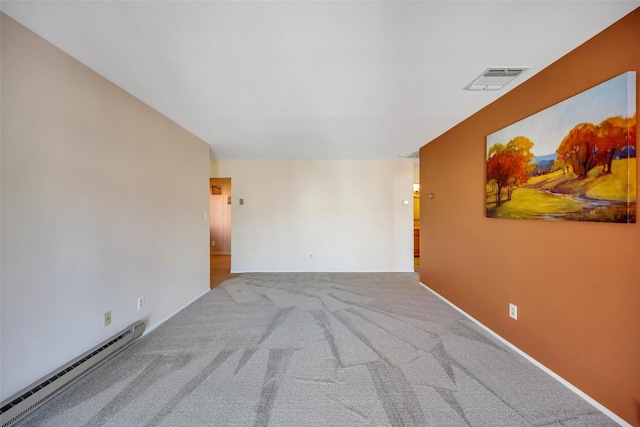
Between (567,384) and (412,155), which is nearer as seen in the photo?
(567,384)

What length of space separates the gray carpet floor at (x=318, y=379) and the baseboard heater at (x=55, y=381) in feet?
0.30

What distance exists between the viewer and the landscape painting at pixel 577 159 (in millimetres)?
1299

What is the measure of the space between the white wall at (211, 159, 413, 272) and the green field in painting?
2.73 meters

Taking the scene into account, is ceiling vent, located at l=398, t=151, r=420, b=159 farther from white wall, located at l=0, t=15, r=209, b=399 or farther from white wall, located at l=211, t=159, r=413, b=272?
white wall, located at l=0, t=15, r=209, b=399

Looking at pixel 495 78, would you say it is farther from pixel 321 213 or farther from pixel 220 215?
pixel 220 215

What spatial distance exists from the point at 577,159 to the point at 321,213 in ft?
12.5

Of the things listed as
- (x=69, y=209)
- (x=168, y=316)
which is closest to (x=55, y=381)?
(x=69, y=209)

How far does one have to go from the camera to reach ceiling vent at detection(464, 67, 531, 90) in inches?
70.2

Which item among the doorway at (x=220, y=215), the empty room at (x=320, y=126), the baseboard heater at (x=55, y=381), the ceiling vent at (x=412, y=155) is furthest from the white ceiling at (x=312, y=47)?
the doorway at (x=220, y=215)

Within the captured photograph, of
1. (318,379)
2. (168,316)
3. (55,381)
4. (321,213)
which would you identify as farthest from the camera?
(321,213)

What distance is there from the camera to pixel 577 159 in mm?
1515

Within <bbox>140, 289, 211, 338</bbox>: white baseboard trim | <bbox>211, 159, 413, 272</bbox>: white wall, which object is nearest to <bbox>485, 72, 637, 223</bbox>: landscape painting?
<bbox>211, 159, 413, 272</bbox>: white wall

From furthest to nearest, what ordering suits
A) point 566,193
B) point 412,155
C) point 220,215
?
1. point 220,215
2. point 412,155
3. point 566,193

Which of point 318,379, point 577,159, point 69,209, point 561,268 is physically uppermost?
point 577,159
